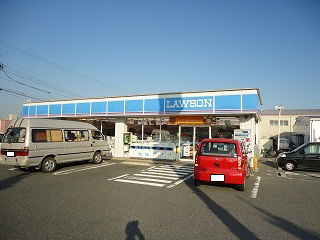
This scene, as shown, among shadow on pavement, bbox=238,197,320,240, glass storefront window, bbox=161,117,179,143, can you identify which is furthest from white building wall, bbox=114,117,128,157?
shadow on pavement, bbox=238,197,320,240

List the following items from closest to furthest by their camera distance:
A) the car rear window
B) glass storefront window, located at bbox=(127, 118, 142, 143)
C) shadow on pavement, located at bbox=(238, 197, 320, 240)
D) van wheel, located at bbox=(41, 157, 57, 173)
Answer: shadow on pavement, located at bbox=(238, 197, 320, 240) → the car rear window → van wheel, located at bbox=(41, 157, 57, 173) → glass storefront window, located at bbox=(127, 118, 142, 143)

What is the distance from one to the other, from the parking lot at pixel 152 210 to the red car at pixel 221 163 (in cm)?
44

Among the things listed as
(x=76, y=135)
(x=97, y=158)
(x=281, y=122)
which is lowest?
(x=97, y=158)

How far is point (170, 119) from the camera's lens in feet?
50.9

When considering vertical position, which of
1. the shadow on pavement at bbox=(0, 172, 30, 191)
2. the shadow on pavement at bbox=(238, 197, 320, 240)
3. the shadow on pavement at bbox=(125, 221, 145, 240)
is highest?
the shadow on pavement at bbox=(125, 221, 145, 240)

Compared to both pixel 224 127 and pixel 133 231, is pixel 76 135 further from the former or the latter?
pixel 224 127

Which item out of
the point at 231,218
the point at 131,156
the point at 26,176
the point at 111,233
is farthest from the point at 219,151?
the point at 131,156

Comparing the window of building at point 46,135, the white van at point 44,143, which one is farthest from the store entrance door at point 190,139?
the window of building at point 46,135

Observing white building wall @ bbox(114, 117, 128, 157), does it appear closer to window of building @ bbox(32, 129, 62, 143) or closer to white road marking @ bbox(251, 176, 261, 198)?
window of building @ bbox(32, 129, 62, 143)

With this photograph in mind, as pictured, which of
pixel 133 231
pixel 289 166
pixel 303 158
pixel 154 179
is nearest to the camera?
pixel 133 231

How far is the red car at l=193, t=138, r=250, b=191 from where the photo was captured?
718 centimetres

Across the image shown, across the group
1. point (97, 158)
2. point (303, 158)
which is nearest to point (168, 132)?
point (97, 158)

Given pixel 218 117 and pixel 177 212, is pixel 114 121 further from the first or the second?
pixel 177 212

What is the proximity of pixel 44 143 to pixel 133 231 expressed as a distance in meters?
7.50
